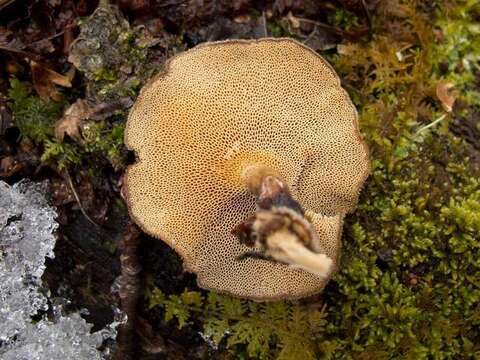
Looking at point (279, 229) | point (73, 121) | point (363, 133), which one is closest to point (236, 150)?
point (279, 229)

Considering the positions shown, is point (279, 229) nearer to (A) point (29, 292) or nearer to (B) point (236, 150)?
(B) point (236, 150)

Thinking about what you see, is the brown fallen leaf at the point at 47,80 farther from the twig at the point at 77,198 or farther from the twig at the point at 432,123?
the twig at the point at 432,123

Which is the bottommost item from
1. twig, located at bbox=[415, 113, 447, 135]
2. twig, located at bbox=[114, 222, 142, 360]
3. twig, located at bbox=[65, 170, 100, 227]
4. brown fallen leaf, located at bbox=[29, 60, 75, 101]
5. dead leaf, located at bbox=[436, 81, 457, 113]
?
twig, located at bbox=[114, 222, 142, 360]

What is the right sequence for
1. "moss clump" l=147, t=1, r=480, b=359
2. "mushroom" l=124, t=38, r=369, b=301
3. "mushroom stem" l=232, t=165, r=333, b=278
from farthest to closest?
"moss clump" l=147, t=1, r=480, b=359 < "mushroom" l=124, t=38, r=369, b=301 < "mushroom stem" l=232, t=165, r=333, b=278

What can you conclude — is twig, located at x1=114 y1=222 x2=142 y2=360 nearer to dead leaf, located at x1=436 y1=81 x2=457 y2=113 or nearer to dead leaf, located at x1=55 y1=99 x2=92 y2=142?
dead leaf, located at x1=55 y1=99 x2=92 y2=142

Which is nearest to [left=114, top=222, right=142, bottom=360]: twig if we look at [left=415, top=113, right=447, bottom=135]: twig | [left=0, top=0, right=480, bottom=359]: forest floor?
[left=0, top=0, right=480, bottom=359]: forest floor

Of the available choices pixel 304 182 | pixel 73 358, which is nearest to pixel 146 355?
pixel 73 358

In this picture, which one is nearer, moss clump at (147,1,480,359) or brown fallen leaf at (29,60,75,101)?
moss clump at (147,1,480,359)
